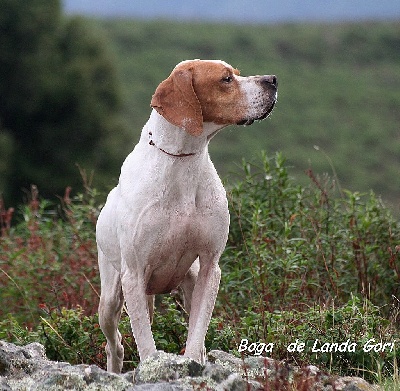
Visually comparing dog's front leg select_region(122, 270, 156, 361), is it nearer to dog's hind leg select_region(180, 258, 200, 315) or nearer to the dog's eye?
dog's hind leg select_region(180, 258, 200, 315)

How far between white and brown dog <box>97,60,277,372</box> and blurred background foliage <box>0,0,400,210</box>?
70.2 inches

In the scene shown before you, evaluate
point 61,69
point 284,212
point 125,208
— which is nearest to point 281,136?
point 61,69

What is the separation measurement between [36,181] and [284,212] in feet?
52.0

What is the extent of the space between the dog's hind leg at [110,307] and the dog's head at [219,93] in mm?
1092

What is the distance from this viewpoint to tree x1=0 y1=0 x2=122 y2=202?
22.9m

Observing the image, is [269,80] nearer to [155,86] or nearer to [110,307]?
[110,307]

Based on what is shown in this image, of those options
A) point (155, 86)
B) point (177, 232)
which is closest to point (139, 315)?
point (177, 232)

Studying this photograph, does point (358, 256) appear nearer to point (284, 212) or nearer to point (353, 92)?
point (284, 212)

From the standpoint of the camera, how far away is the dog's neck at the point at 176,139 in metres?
4.93

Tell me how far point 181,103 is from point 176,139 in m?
0.19

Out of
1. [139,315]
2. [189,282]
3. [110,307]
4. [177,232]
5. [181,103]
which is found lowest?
[110,307]

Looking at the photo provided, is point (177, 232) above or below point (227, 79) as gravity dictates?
below

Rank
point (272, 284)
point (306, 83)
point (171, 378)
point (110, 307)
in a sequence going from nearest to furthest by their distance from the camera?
point (171, 378) → point (110, 307) → point (272, 284) → point (306, 83)

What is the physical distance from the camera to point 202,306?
505cm
